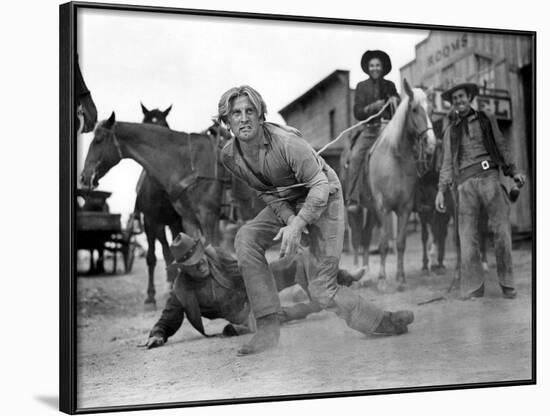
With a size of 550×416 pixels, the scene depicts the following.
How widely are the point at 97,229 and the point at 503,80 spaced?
10.9 ft

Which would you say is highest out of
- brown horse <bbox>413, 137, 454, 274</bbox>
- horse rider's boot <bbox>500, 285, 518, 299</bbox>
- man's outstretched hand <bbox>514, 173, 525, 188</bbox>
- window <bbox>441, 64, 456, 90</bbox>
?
window <bbox>441, 64, 456, 90</bbox>

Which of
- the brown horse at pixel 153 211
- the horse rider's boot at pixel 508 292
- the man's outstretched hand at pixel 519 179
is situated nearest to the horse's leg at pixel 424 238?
the horse rider's boot at pixel 508 292

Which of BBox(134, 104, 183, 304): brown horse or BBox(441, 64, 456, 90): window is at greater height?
BBox(441, 64, 456, 90): window

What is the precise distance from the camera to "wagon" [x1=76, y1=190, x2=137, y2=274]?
23.7 feet

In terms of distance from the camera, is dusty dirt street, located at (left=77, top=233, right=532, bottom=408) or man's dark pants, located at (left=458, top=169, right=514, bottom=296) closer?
dusty dirt street, located at (left=77, top=233, right=532, bottom=408)

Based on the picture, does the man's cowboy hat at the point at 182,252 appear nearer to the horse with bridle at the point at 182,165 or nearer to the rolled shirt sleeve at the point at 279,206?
the horse with bridle at the point at 182,165

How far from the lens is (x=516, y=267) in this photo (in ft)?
28.1

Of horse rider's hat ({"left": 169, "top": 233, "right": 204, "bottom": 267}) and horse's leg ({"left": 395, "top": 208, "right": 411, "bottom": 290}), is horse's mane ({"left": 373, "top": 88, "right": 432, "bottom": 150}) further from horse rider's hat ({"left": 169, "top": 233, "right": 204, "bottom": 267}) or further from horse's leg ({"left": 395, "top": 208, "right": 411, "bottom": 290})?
horse rider's hat ({"left": 169, "top": 233, "right": 204, "bottom": 267})

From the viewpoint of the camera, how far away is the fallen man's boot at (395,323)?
8.04 metres

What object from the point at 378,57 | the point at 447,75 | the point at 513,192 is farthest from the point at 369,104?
the point at 513,192

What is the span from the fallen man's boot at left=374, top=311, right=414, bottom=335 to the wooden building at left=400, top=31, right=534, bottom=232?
1.16 metres

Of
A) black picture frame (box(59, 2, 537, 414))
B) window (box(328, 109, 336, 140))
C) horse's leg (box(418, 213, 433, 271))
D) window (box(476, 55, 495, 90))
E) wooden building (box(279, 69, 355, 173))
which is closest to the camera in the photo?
black picture frame (box(59, 2, 537, 414))

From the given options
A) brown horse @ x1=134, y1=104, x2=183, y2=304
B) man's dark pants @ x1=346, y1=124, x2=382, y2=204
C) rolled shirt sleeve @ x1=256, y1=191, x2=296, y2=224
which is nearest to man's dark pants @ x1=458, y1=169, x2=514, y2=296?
man's dark pants @ x1=346, y1=124, x2=382, y2=204

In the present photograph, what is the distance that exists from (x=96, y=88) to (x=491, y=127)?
10.0 feet
